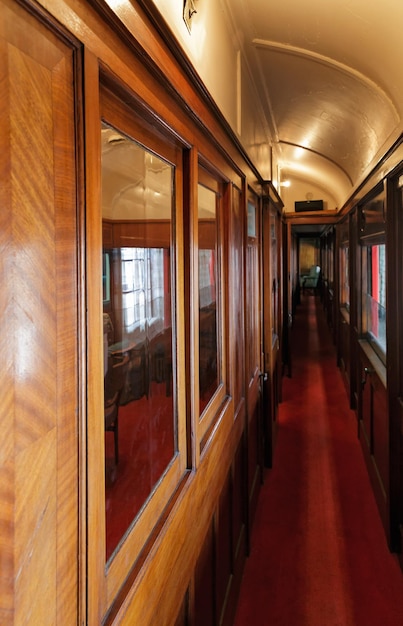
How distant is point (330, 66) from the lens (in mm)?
A: 3086

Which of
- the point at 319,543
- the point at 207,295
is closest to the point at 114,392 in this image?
the point at 207,295

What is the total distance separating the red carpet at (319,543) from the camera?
8.59 ft

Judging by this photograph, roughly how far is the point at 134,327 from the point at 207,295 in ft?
2.94

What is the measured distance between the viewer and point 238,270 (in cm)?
288

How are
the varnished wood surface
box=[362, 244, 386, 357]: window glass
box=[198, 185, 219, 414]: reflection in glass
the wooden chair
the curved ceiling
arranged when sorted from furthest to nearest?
box=[362, 244, 386, 357]: window glass, the curved ceiling, box=[198, 185, 219, 414]: reflection in glass, the wooden chair, the varnished wood surface

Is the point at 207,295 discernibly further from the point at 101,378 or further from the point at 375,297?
the point at 375,297

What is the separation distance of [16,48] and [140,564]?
1.14 m

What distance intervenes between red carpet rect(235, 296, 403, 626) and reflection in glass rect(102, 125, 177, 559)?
1675 mm

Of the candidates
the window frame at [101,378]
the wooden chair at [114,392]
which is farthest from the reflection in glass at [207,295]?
the wooden chair at [114,392]

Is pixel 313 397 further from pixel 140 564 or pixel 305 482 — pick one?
pixel 140 564

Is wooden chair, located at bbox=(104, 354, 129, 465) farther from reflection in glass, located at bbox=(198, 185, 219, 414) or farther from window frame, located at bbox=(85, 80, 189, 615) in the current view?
reflection in glass, located at bbox=(198, 185, 219, 414)

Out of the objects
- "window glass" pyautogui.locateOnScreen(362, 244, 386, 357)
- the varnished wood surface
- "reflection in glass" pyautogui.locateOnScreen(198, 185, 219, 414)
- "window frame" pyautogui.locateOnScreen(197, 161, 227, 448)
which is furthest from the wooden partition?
"window glass" pyautogui.locateOnScreen(362, 244, 386, 357)

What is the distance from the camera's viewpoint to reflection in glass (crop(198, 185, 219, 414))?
2057 mm

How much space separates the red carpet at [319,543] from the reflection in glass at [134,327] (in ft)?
5.49
